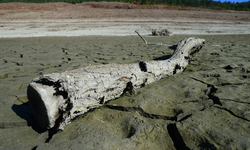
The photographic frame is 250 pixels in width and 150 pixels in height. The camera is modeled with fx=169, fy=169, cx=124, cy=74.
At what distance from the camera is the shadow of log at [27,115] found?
1531mm

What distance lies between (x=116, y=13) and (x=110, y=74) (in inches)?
607

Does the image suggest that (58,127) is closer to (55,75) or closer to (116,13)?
(55,75)

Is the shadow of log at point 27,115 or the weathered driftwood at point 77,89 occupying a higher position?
the weathered driftwood at point 77,89

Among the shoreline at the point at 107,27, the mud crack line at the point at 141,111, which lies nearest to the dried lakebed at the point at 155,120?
the mud crack line at the point at 141,111

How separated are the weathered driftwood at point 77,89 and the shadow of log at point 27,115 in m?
0.08

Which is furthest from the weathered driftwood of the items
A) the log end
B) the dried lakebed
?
the dried lakebed

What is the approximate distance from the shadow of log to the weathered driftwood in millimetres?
79

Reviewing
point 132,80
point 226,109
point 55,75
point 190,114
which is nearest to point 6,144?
point 55,75

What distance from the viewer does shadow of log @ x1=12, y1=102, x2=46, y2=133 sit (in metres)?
1.53

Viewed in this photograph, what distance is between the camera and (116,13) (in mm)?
16125

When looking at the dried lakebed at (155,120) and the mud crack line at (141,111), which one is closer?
the dried lakebed at (155,120)

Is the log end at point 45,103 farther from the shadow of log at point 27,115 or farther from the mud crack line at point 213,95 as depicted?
the mud crack line at point 213,95

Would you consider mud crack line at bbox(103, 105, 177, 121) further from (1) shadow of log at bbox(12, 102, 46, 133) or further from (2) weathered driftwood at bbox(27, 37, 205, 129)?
(1) shadow of log at bbox(12, 102, 46, 133)

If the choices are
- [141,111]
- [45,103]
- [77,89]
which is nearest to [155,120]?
[141,111]
